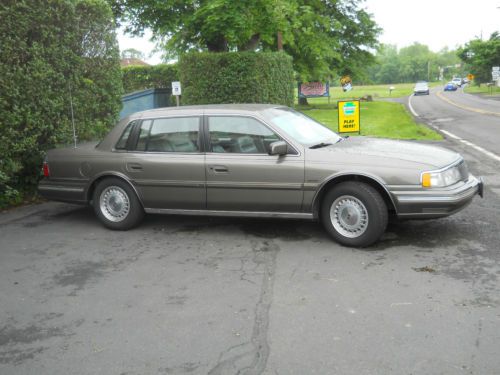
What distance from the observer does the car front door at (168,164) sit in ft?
20.0

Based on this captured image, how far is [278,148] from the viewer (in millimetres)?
5566

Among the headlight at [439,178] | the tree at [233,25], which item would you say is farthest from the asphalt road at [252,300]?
the tree at [233,25]

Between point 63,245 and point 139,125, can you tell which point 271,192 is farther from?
point 63,245

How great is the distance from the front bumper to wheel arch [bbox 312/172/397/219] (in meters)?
0.09

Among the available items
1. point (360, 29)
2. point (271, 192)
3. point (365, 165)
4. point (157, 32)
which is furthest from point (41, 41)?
point (360, 29)

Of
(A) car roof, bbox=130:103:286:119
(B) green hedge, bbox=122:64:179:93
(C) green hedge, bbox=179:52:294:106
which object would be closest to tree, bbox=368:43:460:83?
(B) green hedge, bbox=122:64:179:93

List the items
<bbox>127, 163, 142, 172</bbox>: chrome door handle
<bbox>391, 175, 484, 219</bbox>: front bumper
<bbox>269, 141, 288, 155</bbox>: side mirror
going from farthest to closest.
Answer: <bbox>127, 163, 142, 172</bbox>: chrome door handle, <bbox>269, 141, 288, 155</bbox>: side mirror, <bbox>391, 175, 484, 219</bbox>: front bumper

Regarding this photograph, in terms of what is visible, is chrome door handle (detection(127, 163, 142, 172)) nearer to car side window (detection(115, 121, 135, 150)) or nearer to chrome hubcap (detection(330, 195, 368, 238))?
car side window (detection(115, 121, 135, 150))

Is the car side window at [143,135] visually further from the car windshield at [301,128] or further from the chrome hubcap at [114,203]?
the car windshield at [301,128]

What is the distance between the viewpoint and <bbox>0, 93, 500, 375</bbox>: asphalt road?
130 inches

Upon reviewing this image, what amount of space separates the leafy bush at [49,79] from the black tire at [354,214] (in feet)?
15.9

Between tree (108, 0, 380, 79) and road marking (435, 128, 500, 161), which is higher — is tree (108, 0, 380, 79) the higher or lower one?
the higher one

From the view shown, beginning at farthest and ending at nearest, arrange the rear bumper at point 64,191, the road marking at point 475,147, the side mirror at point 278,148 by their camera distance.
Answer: the road marking at point 475,147 < the rear bumper at point 64,191 < the side mirror at point 278,148

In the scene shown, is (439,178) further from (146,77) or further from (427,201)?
(146,77)
